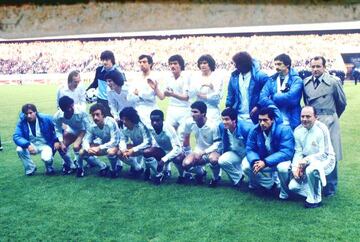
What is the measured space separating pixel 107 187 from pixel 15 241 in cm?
148

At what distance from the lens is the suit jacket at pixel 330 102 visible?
3977 millimetres

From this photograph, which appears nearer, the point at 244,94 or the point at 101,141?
the point at 244,94

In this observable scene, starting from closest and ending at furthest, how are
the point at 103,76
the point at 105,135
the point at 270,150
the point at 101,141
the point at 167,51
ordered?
the point at 270,150, the point at 105,135, the point at 101,141, the point at 103,76, the point at 167,51

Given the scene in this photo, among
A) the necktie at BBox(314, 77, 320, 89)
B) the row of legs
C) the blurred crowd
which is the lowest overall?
the row of legs

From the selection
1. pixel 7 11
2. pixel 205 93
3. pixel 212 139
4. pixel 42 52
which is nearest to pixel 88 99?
pixel 205 93

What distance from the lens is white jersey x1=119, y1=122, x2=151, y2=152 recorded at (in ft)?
15.5

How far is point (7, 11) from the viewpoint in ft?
2.89

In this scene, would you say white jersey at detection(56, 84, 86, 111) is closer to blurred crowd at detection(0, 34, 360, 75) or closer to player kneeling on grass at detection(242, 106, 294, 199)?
player kneeling on grass at detection(242, 106, 294, 199)

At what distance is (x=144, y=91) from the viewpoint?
17.5 feet

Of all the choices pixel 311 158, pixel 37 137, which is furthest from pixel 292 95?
pixel 37 137

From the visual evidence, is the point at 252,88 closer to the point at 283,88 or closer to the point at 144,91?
the point at 283,88

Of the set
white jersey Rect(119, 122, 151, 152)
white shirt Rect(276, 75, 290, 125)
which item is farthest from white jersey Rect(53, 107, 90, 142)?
white shirt Rect(276, 75, 290, 125)

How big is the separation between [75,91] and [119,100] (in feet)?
2.28

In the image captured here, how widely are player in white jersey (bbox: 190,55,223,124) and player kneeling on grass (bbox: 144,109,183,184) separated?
645mm
